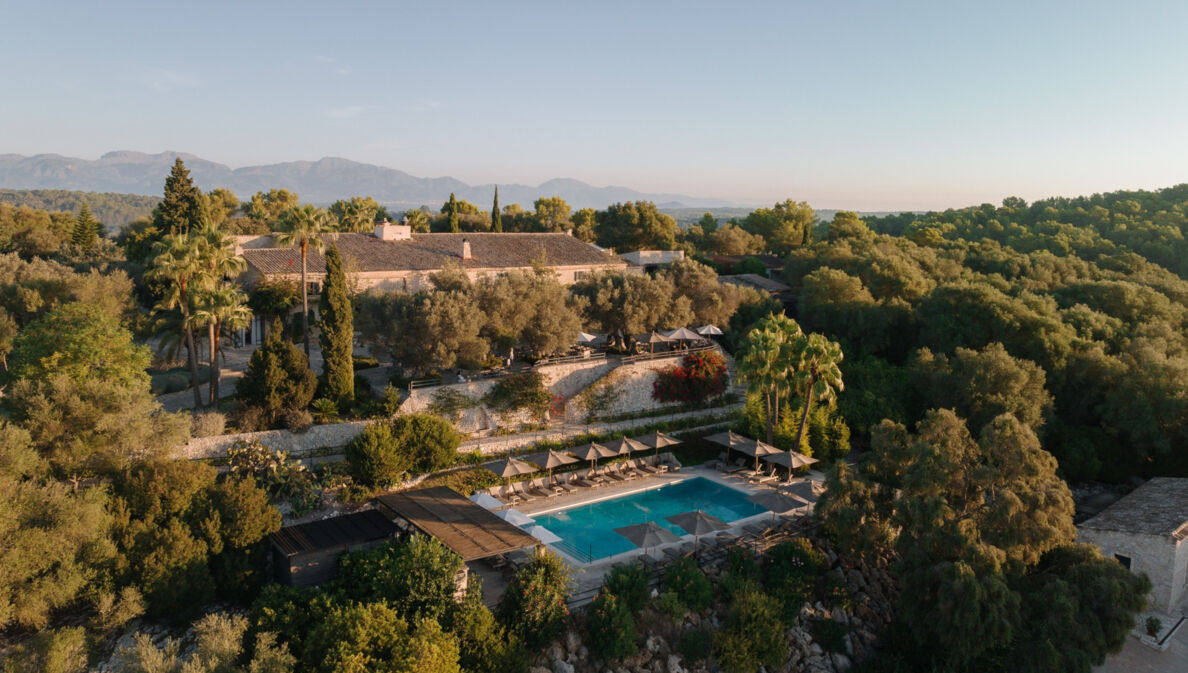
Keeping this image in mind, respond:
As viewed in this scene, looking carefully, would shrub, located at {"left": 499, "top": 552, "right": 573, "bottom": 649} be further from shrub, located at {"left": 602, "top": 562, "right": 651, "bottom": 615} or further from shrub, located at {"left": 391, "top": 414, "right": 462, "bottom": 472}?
shrub, located at {"left": 391, "top": 414, "right": 462, "bottom": 472}

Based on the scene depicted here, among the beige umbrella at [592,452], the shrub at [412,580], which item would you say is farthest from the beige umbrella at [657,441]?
the shrub at [412,580]

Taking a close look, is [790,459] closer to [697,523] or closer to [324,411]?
[697,523]

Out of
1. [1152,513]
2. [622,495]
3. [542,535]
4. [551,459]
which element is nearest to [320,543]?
[542,535]

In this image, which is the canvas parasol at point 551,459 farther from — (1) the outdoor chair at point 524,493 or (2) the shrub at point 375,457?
(2) the shrub at point 375,457

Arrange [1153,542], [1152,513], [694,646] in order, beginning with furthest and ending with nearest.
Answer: [1152,513], [1153,542], [694,646]

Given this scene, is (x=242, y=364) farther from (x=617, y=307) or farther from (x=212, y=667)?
(x=212, y=667)

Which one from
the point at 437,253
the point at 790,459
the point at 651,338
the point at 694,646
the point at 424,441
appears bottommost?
the point at 694,646

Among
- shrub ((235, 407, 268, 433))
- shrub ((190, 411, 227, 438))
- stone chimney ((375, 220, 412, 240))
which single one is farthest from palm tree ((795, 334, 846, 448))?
stone chimney ((375, 220, 412, 240))

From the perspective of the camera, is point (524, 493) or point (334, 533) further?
point (524, 493)
